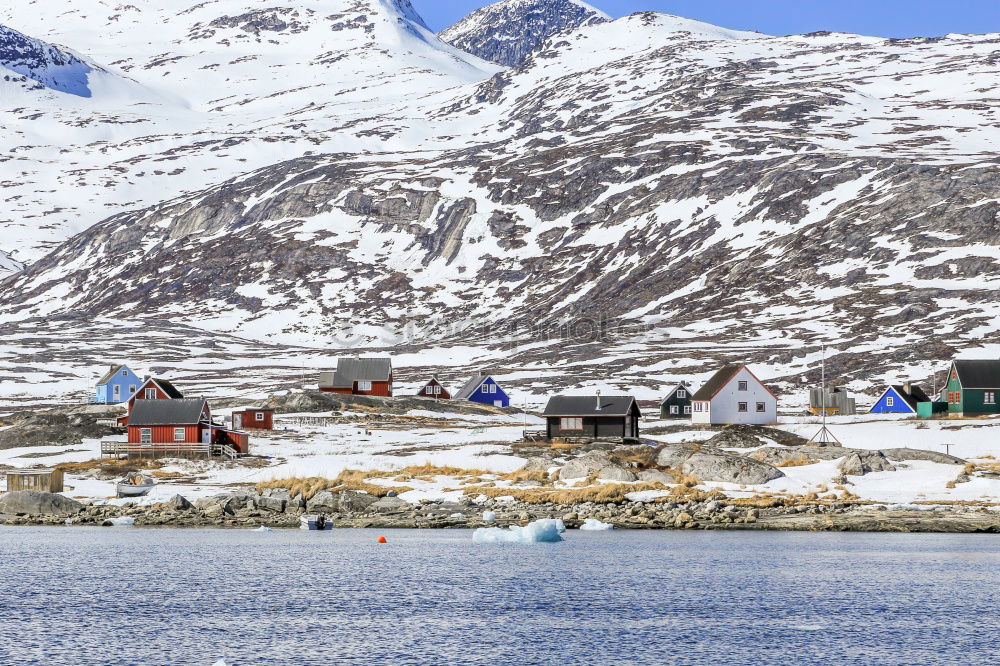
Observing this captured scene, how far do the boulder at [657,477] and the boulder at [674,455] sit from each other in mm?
4269

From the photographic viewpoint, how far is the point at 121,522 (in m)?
73.8

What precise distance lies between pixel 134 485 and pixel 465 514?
25.3 m

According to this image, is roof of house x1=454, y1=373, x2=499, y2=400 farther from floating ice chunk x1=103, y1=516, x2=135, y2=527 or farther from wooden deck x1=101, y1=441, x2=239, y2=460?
floating ice chunk x1=103, y1=516, x2=135, y2=527

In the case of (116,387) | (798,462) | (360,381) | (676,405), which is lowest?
(798,462)

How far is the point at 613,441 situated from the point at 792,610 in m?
62.6

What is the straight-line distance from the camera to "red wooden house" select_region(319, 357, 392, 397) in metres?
159

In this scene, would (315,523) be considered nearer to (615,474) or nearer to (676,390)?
(615,474)

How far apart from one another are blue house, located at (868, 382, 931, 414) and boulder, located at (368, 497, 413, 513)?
7635 cm

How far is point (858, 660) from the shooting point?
120 ft

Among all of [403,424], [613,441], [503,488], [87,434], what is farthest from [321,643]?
[403,424]

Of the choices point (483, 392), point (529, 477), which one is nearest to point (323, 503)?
point (529, 477)

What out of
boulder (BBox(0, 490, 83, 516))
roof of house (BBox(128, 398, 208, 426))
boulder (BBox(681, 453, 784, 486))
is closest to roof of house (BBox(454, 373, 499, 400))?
roof of house (BBox(128, 398, 208, 426))

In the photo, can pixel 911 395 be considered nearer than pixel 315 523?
No

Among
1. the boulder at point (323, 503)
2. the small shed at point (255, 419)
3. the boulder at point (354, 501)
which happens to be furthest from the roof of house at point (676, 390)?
the boulder at point (323, 503)
